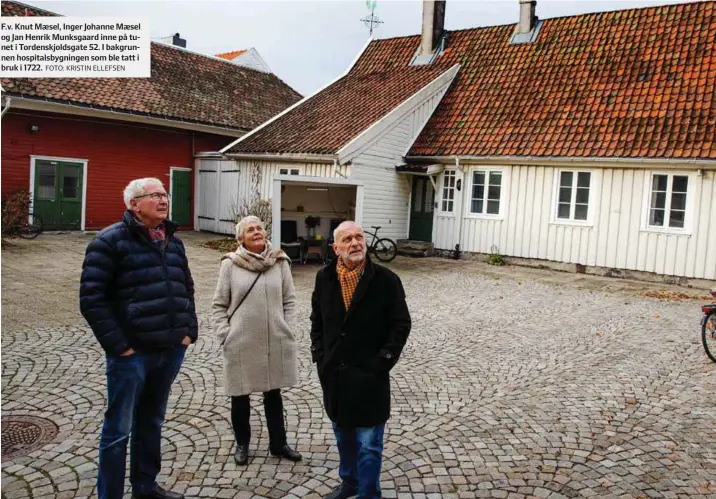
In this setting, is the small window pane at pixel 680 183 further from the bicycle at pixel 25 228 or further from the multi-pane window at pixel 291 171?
the bicycle at pixel 25 228

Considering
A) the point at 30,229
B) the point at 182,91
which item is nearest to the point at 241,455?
the point at 30,229

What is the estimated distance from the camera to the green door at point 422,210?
1902 cm

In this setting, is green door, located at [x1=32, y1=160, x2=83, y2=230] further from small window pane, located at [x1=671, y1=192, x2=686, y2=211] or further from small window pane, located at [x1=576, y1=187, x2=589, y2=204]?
small window pane, located at [x1=671, y1=192, x2=686, y2=211]

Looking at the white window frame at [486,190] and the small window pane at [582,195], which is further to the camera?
the white window frame at [486,190]

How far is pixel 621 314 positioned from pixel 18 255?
1310cm

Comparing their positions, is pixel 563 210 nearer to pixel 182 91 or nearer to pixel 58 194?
pixel 182 91

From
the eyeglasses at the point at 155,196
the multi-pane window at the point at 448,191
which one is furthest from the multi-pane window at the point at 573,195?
the eyeglasses at the point at 155,196

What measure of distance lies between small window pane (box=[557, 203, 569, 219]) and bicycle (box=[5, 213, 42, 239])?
1453 cm

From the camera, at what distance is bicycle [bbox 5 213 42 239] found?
656 inches

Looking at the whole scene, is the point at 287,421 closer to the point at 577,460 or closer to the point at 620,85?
the point at 577,460

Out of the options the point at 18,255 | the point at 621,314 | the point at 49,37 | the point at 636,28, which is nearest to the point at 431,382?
the point at 49,37

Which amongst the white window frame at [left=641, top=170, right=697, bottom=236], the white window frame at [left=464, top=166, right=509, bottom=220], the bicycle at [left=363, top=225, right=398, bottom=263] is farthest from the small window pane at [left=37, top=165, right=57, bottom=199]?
the white window frame at [left=641, top=170, right=697, bottom=236]

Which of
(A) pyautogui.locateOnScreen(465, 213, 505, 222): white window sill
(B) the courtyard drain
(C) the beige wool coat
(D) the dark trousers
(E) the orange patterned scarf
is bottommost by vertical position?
(B) the courtyard drain

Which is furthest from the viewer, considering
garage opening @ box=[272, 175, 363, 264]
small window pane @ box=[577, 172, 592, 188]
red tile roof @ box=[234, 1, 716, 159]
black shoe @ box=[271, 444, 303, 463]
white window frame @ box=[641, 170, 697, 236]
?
garage opening @ box=[272, 175, 363, 264]
